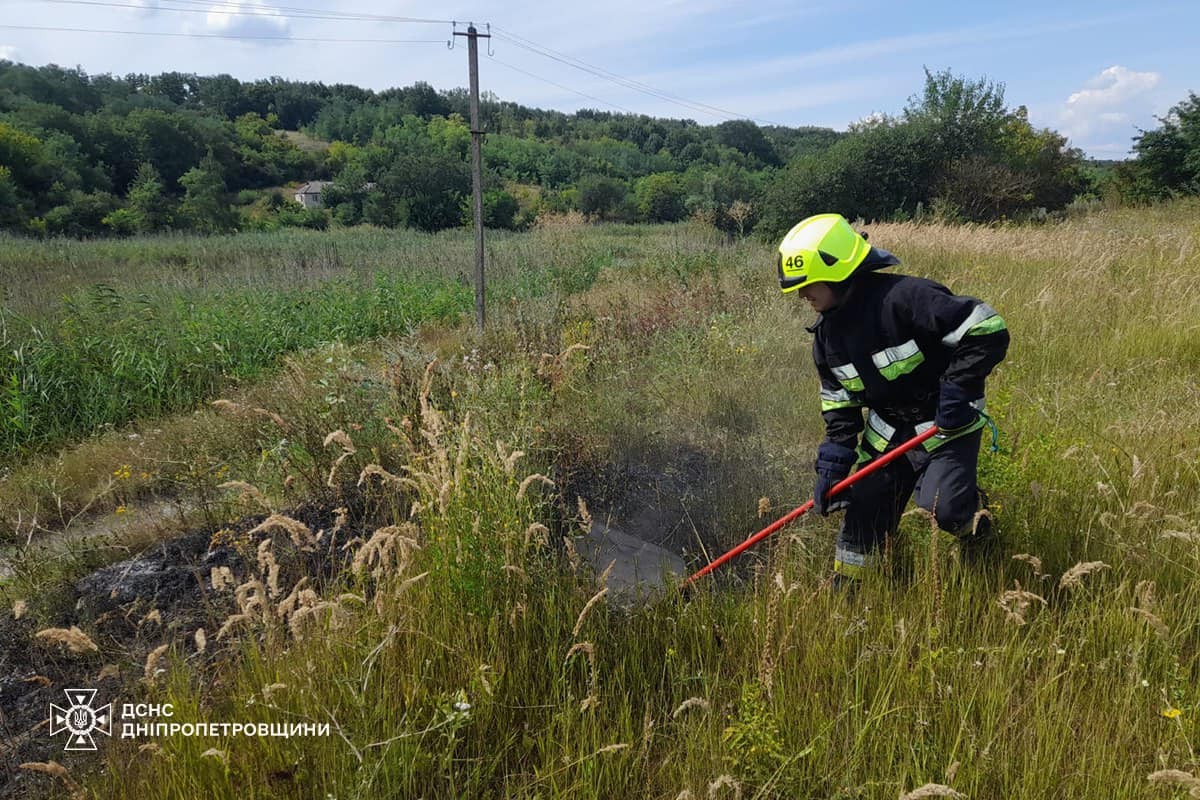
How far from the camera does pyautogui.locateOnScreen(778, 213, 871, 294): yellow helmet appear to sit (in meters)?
2.59

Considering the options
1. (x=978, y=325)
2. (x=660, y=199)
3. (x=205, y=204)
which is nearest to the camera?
(x=978, y=325)

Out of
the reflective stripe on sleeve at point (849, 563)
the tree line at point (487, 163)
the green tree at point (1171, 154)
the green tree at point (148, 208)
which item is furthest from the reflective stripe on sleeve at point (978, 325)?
the green tree at point (148, 208)

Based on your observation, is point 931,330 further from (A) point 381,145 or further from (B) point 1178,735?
(A) point 381,145

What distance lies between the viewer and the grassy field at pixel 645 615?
1.77 metres

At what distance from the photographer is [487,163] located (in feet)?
217

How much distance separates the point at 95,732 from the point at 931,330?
330cm

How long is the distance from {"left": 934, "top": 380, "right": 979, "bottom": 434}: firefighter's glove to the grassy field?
526mm

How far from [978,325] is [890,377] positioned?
0.38 m

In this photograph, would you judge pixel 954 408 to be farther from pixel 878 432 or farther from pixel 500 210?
pixel 500 210

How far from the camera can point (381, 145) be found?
204ft

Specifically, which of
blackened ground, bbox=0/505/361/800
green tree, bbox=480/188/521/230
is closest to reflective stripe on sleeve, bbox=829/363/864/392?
blackened ground, bbox=0/505/361/800

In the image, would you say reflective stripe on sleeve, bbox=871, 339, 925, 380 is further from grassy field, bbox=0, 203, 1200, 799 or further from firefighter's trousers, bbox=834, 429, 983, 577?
grassy field, bbox=0, 203, 1200, 799

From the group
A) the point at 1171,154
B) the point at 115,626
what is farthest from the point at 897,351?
the point at 1171,154

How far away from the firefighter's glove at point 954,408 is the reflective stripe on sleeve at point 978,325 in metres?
0.18
